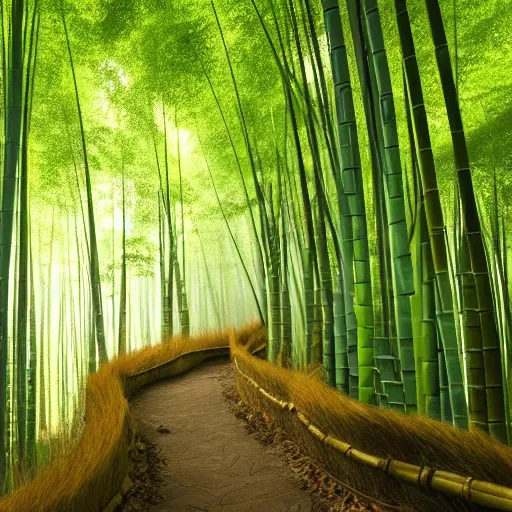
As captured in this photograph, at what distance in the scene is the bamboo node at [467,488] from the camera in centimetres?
121

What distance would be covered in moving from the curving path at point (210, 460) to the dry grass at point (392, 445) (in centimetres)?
24

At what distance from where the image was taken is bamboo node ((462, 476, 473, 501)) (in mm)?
1209

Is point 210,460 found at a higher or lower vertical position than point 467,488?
lower

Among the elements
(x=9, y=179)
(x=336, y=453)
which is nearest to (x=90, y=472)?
(x=336, y=453)

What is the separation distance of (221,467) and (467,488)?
1621mm

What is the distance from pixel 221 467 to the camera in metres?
2.57

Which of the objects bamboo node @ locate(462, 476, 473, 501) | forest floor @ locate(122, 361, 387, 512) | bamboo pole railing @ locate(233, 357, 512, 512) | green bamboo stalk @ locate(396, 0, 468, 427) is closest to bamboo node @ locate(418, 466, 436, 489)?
bamboo pole railing @ locate(233, 357, 512, 512)

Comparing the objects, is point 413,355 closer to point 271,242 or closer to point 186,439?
point 186,439

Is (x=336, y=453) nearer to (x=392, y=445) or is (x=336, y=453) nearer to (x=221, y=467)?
(x=392, y=445)

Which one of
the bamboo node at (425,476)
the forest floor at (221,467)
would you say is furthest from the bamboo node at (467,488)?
the forest floor at (221,467)

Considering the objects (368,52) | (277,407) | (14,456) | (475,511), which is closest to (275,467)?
(277,407)

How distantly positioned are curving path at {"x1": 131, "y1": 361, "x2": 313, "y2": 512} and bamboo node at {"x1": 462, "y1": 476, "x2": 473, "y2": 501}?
0.85 metres

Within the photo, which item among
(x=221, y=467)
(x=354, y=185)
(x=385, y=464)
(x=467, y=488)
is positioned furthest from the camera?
(x=221, y=467)

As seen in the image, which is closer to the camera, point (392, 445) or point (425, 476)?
point (425, 476)
